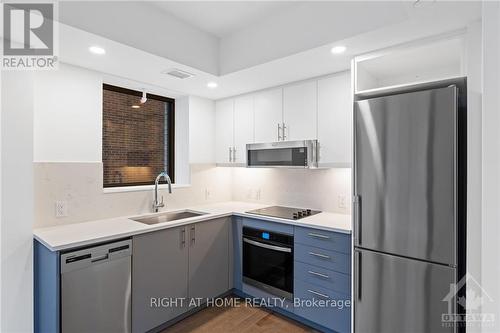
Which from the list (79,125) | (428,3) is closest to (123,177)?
(79,125)

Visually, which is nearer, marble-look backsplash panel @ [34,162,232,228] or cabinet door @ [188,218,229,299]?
marble-look backsplash panel @ [34,162,232,228]

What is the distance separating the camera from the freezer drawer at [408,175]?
161cm

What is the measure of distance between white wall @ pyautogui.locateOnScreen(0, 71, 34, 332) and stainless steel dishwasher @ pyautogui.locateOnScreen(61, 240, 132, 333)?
15.4 inches

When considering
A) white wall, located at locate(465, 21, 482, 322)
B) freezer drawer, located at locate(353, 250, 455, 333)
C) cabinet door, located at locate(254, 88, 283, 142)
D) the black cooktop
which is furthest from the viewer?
cabinet door, located at locate(254, 88, 283, 142)

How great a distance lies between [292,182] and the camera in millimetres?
3141

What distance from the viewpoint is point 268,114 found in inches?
116

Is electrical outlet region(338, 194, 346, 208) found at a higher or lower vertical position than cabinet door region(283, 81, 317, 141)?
lower

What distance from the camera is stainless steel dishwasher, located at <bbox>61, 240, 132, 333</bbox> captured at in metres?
1.75

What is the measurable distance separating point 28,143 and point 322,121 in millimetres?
2302

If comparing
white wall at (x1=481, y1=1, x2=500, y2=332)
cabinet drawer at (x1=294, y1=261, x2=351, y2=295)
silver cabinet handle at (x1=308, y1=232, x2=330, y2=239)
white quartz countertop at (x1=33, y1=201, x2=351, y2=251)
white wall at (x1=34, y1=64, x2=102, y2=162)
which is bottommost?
cabinet drawer at (x1=294, y1=261, x2=351, y2=295)

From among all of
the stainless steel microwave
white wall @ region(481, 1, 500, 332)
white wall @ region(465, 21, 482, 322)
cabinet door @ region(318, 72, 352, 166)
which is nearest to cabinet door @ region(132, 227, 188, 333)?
the stainless steel microwave

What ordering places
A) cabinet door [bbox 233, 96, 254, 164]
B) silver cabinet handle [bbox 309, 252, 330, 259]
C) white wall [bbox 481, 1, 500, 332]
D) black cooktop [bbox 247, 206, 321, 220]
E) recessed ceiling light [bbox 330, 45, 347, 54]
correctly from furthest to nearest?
cabinet door [bbox 233, 96, 254, 164], black cooktop [bbox 247, 206, 321, 220], silver cabinet handle [bbox 309, 252, 330, 259], recessed ceiling light [bbox 330, 45, 347, 54], white wall [bbox 481, 1, 500, 332]

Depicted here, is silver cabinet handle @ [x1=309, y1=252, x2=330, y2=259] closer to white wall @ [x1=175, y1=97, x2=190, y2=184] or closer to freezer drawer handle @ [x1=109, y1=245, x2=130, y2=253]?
freezer drawer handle @ [x1=109, y1=245, x2=130, y2=253]

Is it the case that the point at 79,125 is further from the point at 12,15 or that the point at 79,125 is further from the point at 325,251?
the point at 325,251
